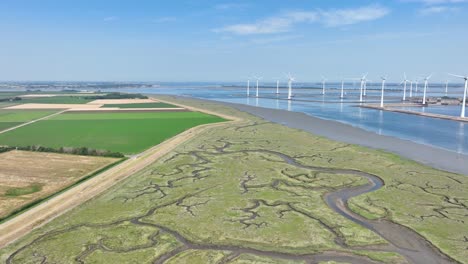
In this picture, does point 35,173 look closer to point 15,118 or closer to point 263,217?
point 263,217

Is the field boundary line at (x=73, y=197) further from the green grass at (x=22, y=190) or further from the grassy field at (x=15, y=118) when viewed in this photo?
the grassy field at (x=15, y=118)

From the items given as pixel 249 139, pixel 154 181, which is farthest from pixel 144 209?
pixel 249 139

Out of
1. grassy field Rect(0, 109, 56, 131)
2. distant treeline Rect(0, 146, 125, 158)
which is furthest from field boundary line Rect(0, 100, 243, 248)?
grassy field Rect(0, 109, 56, 131)

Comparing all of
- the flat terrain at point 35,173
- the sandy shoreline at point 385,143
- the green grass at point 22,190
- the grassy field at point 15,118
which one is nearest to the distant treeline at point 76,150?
the flat terrain at point 35,173

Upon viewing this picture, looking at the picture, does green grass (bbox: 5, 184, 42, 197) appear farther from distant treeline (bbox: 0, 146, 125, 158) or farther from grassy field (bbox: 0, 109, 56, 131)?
grassy field (bbox: 0, 109, 56, 131)

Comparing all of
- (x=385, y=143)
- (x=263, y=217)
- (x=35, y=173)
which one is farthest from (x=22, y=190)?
(x=385, y=143)

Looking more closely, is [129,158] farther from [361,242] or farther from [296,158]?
[361,242]
